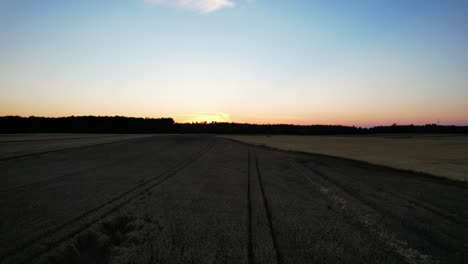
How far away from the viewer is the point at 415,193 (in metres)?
8.79

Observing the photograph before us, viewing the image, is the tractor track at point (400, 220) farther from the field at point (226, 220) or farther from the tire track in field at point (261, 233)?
the tire track in field at point (261, 233)

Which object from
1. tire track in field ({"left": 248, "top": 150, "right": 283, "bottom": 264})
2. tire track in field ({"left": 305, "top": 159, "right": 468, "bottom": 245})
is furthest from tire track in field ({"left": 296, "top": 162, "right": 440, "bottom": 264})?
tire track in field ({"left": 248, "top": 150, "right": 283, "bottom": 264})

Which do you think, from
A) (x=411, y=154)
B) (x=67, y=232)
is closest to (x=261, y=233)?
(x=67, y=232)

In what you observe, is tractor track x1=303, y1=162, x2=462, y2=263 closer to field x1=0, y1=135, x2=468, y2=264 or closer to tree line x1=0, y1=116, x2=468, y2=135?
field x1=0, y1=135, x2=468, y2=264

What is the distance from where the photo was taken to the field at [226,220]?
4.32 meters

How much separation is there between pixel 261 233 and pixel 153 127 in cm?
12672

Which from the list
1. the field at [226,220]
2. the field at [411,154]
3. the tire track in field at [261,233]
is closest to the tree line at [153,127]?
the field at [411,154]

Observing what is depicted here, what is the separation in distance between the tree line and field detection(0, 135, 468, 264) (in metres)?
90.0

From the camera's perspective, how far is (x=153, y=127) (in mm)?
125938

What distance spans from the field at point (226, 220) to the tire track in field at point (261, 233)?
0.7 inches

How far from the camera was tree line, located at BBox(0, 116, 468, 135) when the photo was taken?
3499 inches

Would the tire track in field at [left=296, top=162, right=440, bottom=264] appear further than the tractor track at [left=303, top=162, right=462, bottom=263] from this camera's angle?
No

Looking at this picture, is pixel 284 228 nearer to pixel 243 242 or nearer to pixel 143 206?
pixel 243 242

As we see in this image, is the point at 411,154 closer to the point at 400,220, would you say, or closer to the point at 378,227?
the point at 400,220
